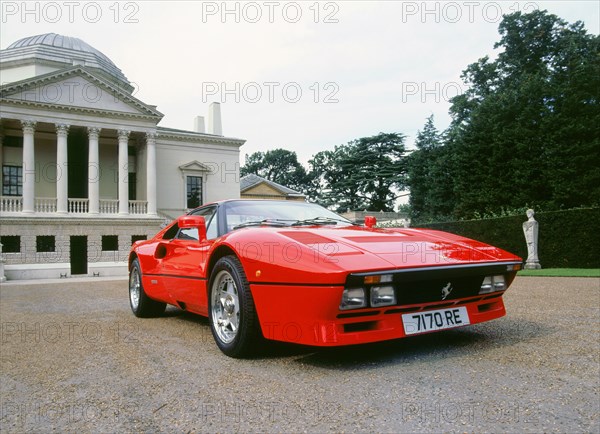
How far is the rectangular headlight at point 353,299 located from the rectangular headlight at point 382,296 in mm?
61

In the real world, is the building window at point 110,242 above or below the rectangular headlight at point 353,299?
below

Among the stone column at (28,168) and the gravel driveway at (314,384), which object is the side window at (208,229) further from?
the stone column at (28,168)

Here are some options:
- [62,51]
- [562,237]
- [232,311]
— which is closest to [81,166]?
[62,51]

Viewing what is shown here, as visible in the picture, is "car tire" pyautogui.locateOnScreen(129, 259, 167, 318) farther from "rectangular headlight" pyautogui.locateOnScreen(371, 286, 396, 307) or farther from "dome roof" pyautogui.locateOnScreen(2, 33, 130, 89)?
"dome roof" pyautogui.locateOnScreen(2, 33, 130, 89)

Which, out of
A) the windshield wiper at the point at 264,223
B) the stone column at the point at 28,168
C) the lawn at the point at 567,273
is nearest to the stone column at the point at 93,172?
the stone column at the point at 28,168

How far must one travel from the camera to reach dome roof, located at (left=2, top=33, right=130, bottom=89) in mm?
32000

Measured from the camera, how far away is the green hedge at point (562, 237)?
15080 mm

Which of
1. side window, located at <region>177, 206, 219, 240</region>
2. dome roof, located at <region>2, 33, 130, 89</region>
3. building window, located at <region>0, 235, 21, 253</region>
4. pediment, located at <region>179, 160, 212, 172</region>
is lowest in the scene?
building window, located at <region>0, 235, 21, 253</region>

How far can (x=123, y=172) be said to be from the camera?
94.5ft

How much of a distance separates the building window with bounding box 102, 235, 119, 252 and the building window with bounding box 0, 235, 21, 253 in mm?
4400

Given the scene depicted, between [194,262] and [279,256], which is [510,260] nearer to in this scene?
[279,256]

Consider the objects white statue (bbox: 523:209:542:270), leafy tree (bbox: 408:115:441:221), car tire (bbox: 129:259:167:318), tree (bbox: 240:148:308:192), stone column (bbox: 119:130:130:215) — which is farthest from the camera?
tree (bbox: 240:148:308:192)

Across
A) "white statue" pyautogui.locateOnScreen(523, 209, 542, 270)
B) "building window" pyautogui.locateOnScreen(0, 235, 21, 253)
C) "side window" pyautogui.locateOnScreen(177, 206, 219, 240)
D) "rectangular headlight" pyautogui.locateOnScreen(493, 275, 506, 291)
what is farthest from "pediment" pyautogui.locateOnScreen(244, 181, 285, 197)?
"rectangular headlight" pyautogui.locateOnScreen(493, 275, 506, 291)

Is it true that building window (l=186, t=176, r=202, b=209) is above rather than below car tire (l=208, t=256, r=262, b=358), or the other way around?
above
